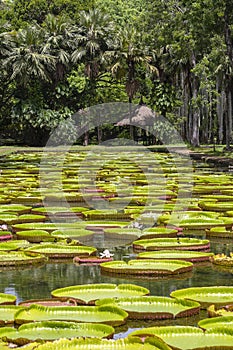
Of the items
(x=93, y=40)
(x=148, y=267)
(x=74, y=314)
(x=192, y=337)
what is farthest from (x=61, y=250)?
(x=93, y=40)

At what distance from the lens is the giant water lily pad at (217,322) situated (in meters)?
4.21

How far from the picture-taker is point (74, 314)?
14.9 feet

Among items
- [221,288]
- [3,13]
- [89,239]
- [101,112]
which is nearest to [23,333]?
[221,288]

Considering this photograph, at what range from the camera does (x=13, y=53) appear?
148 ft

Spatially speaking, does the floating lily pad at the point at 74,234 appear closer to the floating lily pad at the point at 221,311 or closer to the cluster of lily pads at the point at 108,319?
the cluster of lily pads at the point at 108,319

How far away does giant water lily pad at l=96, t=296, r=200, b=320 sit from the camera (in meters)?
4.64

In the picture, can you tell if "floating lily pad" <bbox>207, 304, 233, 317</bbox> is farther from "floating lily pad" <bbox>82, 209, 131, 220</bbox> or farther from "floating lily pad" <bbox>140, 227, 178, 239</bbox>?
"floating lily pad" <bbox>82, 209, 131, 220</bbox>

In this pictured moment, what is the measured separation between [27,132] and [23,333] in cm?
4460

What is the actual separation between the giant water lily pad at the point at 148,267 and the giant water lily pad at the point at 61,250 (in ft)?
2.26

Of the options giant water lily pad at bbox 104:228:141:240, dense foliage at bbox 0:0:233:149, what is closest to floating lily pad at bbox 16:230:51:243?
giant water lily pad at bbox 104:228:141:240

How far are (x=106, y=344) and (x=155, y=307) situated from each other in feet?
3.40

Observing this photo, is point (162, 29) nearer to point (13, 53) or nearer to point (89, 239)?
point (13, 53)

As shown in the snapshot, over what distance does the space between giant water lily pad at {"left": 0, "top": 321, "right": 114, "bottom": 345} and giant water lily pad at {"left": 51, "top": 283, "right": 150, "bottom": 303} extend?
0.86 meters

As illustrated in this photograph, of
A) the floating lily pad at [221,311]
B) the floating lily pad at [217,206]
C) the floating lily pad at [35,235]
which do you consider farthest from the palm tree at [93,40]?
the floating lily pad at [221,311]
